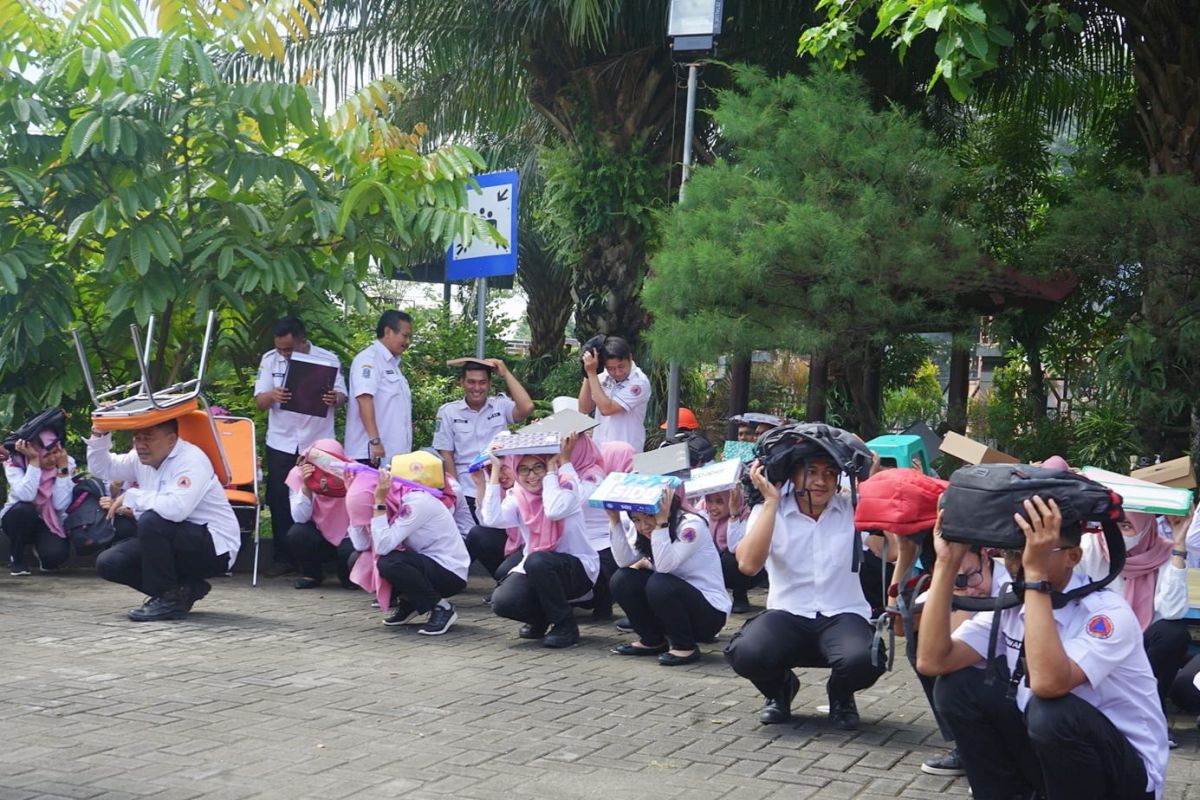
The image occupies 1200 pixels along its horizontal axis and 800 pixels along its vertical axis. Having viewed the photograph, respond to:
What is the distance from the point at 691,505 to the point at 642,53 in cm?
590

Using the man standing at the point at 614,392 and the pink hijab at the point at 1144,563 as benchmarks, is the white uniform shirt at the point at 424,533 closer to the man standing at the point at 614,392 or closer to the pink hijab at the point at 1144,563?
the man standing at the point at 614,392

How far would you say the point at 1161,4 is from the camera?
10391mm

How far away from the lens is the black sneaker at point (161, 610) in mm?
8734

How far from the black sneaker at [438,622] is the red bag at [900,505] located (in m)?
3.65

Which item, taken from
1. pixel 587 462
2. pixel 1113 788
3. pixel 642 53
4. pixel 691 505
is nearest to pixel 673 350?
pixel 587 462

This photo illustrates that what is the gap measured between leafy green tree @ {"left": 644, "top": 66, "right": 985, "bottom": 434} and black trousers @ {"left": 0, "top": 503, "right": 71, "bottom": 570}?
4621mm

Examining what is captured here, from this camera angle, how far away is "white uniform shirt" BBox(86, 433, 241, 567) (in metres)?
8.77

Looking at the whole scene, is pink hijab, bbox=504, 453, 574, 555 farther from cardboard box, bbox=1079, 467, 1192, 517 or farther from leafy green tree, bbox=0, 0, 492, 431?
cardboard box, bbox=1079, 467, 1192, 517

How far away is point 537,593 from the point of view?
330 inches

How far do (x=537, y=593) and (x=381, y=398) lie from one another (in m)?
2.94

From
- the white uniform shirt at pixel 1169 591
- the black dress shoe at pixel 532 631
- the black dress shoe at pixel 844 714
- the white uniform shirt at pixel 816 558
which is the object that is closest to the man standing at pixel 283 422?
the black dress shoe at pixel 532 631

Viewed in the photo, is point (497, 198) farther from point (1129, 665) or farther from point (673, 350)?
point (1129, 665)

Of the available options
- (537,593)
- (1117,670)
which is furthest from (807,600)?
(1117,670)

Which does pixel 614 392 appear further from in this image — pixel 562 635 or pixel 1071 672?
pixel 1071 672
